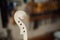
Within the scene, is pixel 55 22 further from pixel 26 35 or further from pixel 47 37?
pixel 26 35

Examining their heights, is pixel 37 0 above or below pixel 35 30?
above

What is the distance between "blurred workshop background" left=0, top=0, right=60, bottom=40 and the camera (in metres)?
0.66

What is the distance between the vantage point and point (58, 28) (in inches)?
32.2

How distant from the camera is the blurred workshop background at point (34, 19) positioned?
2.18 feet

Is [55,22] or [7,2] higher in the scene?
[7,2]

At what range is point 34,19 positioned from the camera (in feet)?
2.43

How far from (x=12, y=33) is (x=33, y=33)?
129 mm

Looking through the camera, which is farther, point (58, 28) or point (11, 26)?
point (58, 28)

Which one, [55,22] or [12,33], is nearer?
[12,33]

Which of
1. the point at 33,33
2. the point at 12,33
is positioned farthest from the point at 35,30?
the point at 12,33

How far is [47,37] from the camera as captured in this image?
2.60 ft

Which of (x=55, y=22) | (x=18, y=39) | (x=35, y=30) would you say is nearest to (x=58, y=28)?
(x=55, y=22)

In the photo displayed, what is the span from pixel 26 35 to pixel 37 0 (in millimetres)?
212

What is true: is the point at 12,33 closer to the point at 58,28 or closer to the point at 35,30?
the point at 35,30
